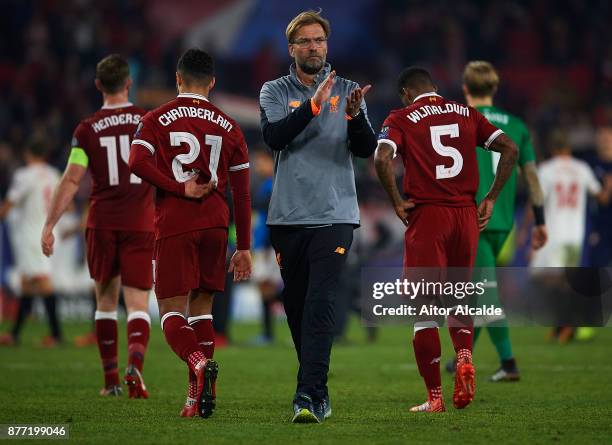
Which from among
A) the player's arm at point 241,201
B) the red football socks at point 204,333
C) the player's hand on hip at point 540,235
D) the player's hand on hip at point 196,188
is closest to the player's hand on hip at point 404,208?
the player's arm at point 241,201

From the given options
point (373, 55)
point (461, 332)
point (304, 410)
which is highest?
point (373, 55)

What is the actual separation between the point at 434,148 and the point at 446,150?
0.08 meters

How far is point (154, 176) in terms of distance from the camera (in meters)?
6.46

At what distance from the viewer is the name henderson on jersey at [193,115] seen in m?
6.56

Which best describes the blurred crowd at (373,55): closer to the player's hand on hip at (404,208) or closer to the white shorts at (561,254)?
the white shorts at (561,254)

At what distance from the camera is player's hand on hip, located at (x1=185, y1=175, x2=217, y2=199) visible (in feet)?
21.2

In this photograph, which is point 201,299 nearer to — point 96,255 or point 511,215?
point 96,255

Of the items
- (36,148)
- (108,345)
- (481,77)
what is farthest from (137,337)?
(36,148)

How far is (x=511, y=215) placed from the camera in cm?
884

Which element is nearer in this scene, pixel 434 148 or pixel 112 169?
pixel 434 148

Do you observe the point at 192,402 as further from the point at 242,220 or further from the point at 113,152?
the point at 113,152

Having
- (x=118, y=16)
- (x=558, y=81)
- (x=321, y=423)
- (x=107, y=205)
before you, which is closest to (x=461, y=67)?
(x=558, y=81)

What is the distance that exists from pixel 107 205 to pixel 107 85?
2.78 ft

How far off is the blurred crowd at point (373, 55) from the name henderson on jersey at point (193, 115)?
14894 millimetres
